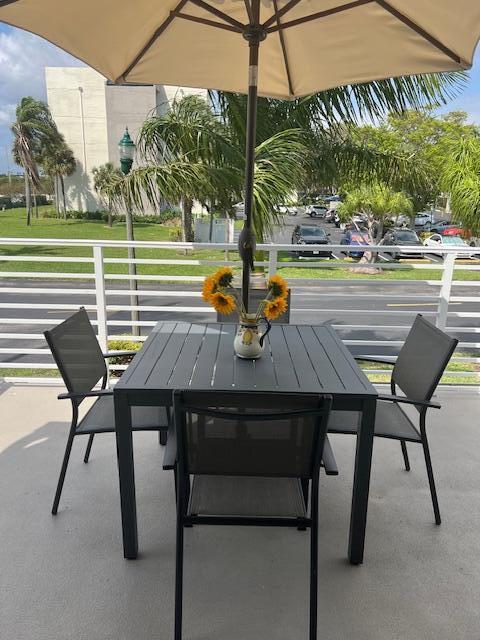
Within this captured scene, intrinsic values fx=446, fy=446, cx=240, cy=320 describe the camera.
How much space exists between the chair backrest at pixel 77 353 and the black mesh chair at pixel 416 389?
3.83ft

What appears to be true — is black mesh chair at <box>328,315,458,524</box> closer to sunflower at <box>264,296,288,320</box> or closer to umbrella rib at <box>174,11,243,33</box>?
sunflower at <box>264,296,288,320</box>

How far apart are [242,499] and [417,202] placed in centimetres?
1790

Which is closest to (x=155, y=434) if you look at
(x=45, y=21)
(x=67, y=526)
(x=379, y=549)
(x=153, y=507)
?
(x=153, y=507)

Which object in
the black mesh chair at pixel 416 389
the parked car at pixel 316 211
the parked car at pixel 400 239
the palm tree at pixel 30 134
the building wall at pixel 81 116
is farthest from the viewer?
the parked car at pixel 316 211

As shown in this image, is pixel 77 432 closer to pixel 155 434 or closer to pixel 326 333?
pixel 155 434

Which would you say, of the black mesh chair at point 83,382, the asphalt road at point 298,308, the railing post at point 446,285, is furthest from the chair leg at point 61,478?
the asphalt road at point 298,308

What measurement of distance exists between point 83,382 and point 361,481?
1302mm

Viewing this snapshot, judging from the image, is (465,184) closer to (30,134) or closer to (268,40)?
(268,40)

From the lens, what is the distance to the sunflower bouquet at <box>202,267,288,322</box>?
1.82 m

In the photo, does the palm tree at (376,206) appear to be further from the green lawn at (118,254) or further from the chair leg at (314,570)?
the chair leg at (314,570)

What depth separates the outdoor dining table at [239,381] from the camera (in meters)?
1.67

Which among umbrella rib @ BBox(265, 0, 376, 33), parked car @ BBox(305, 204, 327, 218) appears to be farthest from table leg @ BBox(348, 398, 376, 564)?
parked car @ BBox(305, 204, 327, 218)

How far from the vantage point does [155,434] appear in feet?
8.99

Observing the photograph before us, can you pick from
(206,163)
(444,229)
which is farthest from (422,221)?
(206,163)
